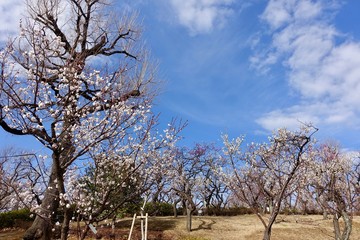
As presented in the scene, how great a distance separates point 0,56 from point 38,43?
2.42ft

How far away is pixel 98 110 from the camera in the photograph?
23.7 feet

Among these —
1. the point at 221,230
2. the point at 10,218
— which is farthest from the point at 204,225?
the point at 10,218

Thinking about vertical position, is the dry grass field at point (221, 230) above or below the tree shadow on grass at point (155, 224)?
below

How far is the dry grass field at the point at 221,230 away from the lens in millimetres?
17359

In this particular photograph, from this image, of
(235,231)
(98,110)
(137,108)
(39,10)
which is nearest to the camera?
(98,110)

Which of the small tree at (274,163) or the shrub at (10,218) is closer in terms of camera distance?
the small tree at (274,163)

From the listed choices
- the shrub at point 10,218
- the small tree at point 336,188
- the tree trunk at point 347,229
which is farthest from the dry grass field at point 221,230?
the tree trunk at point 347,229

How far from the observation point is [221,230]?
1916cm

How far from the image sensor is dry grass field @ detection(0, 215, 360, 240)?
17.4 meters

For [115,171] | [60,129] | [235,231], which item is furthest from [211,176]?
[60,129]

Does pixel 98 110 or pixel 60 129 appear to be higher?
pixel 98 110

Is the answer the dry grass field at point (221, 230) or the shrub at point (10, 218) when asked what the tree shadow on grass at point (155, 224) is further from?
the shrub at point (10, 218)

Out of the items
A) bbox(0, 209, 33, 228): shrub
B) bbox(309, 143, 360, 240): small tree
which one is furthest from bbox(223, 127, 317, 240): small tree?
bbox(0, 209, 33, 228): shrub

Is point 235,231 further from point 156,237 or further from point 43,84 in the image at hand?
point 43,84
